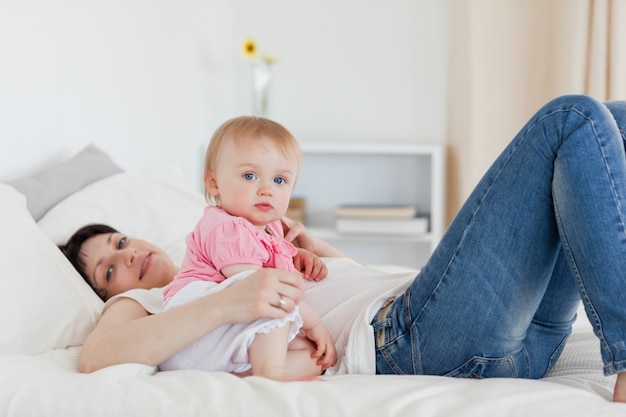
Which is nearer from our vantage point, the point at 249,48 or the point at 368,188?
the point at 249,48

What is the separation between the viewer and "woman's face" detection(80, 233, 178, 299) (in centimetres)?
165

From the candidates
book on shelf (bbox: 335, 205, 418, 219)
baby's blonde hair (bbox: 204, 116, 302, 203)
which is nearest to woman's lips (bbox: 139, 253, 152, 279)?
baby's blonde hair (bbox: 204, 116, 302, 203)

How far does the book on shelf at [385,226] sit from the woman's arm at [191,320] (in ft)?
7.46

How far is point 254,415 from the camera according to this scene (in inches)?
41.8

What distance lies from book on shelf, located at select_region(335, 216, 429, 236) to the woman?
Answer: 2.09 metres

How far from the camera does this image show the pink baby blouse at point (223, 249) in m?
1.25

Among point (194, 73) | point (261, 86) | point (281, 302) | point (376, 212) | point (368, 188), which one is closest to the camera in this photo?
point (281, 302)

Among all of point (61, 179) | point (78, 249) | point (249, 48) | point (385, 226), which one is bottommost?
point (385, 226)

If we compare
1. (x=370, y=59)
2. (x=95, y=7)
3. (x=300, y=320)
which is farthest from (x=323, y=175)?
(x=300, y=320)

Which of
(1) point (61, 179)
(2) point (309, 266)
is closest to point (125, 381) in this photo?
(2) point (309, 266)

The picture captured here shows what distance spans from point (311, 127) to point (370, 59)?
429 millimetres

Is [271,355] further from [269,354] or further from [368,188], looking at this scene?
[368,188]

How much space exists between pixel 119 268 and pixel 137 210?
36 cm

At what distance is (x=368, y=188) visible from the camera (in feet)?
12.4
